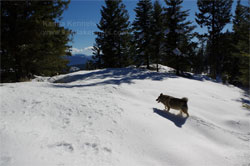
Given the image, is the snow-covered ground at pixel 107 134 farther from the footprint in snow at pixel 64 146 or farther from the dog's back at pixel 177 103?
the dog's back at pixel 177 103

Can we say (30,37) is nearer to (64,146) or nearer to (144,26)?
(64,146)

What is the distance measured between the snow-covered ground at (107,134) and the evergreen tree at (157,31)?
13.6 metres

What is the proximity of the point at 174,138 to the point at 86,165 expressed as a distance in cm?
245

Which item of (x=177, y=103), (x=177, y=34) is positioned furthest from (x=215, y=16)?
(x=177, y=103)

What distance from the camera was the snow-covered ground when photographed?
8.75 ft

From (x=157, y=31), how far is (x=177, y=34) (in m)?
2.54

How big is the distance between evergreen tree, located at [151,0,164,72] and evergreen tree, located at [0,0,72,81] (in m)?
11.2

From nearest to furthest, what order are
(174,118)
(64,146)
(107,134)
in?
(64,146)
(107,134)
(174,118)

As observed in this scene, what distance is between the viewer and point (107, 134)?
134 inches

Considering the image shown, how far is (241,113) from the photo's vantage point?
19.9 feet

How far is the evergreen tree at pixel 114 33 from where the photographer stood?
1948cm

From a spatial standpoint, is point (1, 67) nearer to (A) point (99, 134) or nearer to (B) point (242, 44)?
(A) point (99, 134)

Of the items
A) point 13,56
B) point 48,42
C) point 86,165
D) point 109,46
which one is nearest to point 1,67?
point 13,56

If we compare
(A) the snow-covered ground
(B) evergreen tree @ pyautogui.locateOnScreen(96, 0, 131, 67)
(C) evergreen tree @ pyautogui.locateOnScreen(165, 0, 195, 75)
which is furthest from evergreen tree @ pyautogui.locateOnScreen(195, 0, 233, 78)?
(A) the snow-covered ground
